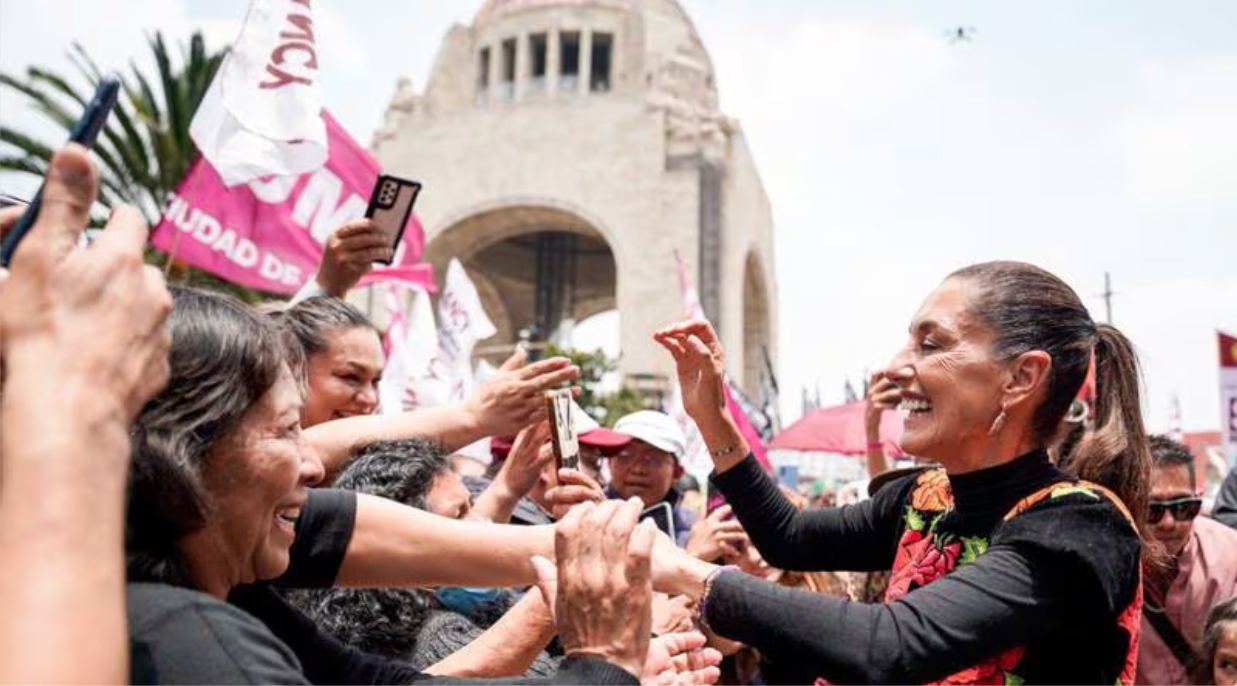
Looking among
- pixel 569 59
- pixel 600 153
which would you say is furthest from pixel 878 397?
pixel 569 59

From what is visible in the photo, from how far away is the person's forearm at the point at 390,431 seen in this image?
3209mm

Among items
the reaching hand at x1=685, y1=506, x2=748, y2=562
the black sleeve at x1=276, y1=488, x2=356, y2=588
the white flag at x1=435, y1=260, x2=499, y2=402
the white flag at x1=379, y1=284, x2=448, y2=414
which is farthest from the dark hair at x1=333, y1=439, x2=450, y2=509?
the white flag at x1=435, y1=260, x2=499, y2=402

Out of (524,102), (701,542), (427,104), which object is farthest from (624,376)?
(701,542)

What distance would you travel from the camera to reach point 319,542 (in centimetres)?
219

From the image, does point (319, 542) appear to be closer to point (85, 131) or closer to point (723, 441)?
point (85, 131)

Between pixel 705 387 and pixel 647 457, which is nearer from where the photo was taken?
pixel 705 387

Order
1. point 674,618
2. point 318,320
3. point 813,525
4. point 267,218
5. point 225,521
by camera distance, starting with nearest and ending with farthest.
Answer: point 225,521 < point 674,618 < point 813,525 < point 318,320 < point 267,218

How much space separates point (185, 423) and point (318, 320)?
211cm

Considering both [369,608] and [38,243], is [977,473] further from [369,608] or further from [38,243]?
[38,243]

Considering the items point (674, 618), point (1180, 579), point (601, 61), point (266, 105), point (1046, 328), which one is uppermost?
point (601, 61)

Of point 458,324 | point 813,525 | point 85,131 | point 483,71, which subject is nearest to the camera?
point 85,131

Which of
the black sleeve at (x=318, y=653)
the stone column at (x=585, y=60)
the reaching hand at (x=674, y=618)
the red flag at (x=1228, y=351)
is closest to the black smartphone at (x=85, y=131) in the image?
the black sleeve at (x=318, y=653)

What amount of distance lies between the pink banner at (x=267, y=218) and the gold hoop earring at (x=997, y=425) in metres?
5.45

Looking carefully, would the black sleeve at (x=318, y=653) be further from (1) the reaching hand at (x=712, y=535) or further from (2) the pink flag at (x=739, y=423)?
(2) the pink flag at (x=739, y=423)
